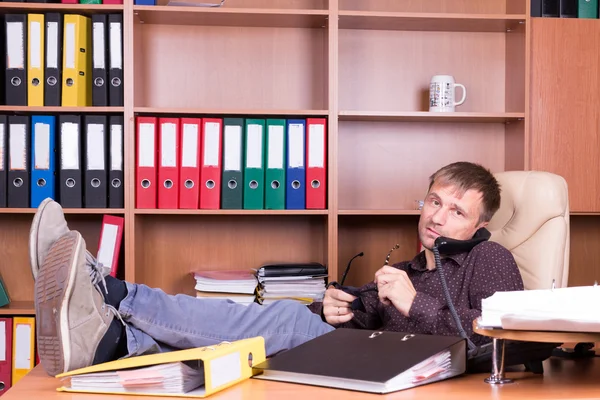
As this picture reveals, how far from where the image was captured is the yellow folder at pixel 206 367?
1.10 m

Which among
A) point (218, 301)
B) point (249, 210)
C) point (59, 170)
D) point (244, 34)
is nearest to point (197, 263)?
point (249, 210)

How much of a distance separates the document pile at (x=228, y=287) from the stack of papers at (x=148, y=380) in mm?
1651

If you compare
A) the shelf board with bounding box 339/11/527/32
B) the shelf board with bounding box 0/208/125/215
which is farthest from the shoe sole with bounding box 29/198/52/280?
the shelf board with bounding box 339/11/527/32

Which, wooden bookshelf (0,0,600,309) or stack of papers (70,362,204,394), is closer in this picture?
stack of papers (70,362,204,394)

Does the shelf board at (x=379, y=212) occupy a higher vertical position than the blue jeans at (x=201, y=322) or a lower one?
higher

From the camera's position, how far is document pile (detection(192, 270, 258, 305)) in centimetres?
280

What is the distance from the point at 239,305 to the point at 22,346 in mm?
1486

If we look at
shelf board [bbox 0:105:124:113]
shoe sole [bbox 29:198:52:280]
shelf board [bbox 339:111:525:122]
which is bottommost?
shoe sole [bbox 29:198:52:280]

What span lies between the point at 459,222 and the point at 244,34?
1.45 meters

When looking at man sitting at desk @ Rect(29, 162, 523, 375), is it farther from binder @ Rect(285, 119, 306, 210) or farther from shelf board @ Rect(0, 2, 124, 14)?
shelf board @ Rect(0, 2, 124, 14)

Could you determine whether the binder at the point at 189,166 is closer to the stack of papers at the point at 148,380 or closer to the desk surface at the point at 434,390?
the desk surface at the point at 434,390

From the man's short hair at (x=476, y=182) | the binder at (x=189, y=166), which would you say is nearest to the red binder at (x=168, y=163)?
the binder at (x=189, y=166)

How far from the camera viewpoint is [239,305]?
1.69 meters

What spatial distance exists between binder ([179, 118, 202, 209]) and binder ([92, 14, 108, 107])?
1.02 feet
